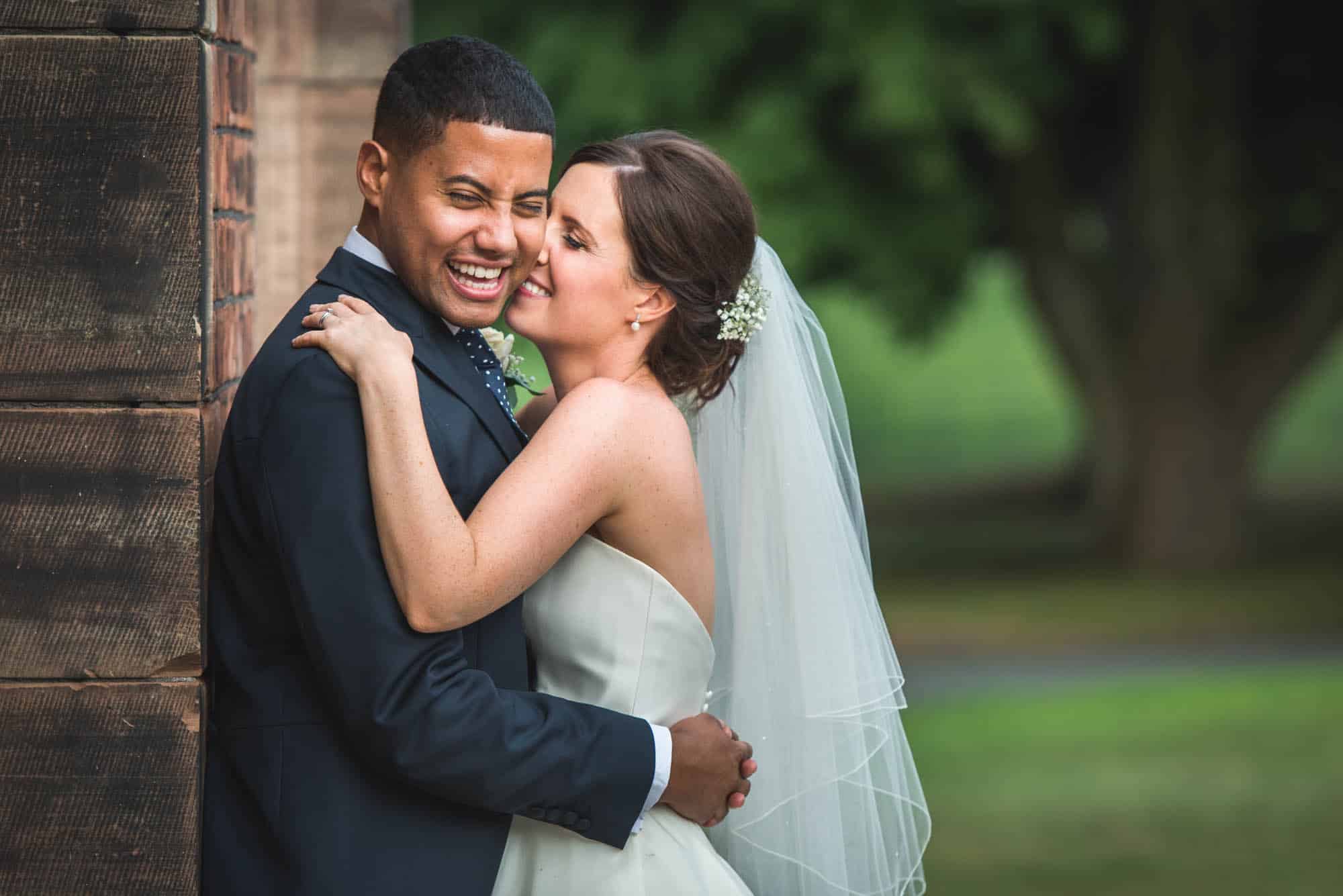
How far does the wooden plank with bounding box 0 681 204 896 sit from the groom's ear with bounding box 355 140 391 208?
79cm

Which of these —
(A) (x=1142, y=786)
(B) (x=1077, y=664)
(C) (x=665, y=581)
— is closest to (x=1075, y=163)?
(B) (x=1077, y=664)

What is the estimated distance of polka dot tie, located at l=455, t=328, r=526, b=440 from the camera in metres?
2.77

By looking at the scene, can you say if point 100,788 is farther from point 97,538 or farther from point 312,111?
point 312,111

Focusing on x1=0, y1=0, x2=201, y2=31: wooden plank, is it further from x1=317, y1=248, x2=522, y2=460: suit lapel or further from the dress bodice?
the dress bodice

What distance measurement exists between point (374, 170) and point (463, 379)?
1.17ft

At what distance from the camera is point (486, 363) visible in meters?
2.79

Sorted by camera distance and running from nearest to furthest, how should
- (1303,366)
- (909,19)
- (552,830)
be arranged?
(552,830) → (909,19) → (1303,366)

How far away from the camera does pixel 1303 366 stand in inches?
522

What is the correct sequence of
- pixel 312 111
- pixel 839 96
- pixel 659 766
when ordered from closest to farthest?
pixel 659 766, pixel 312 111, pixel 839 96

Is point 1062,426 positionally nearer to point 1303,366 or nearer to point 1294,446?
point 1294,446

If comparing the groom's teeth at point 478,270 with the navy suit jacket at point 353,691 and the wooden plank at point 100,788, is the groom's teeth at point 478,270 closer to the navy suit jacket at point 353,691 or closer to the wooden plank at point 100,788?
the navy suit jacket at point 353,691

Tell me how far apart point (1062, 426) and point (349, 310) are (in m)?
25.7

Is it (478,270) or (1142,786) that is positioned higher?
(478,270)

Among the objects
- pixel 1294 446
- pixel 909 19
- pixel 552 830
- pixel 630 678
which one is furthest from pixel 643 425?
pixel 1294 446
